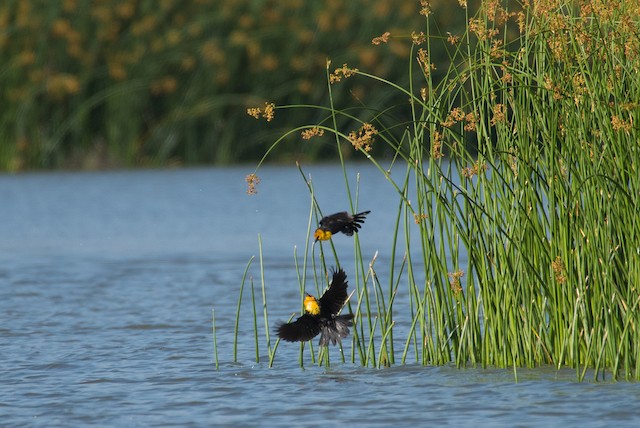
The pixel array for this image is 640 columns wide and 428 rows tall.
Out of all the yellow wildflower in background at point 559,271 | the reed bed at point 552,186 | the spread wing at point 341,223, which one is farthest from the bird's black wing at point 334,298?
the yellow wildflower in background at point 559,271

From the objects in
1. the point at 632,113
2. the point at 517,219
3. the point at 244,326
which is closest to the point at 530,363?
the point at 517,219

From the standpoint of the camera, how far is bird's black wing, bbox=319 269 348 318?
5.10 metres

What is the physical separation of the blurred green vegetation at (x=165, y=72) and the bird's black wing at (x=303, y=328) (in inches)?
378

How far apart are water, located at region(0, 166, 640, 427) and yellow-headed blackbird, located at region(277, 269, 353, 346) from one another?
169mm

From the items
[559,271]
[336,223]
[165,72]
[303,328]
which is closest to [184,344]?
[303,328]

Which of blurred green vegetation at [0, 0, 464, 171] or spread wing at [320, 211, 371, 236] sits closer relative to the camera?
spread wing at [320, 211, 371, 236]

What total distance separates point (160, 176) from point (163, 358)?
341 inches

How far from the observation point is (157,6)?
Result: 15164 mm

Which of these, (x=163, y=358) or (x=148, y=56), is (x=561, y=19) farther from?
(x=148, y=56)

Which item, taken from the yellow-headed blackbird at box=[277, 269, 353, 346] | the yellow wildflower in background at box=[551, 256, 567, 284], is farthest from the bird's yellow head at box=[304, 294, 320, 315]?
the yellow wildflower in background at box=[551, 256, 567, 284]

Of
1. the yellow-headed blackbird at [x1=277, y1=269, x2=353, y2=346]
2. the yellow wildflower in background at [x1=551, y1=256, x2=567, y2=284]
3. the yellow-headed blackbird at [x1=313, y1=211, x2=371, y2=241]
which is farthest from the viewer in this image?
the yellow-headed blackbird at [x1=277, y1=269, x2=353, y2=346]

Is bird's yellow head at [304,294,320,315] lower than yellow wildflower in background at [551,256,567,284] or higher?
lower

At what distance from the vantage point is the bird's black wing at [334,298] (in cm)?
510

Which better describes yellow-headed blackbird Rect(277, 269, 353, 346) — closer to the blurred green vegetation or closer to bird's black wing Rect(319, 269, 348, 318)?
bird's black wing Rect(319, 269, 348, 318)
